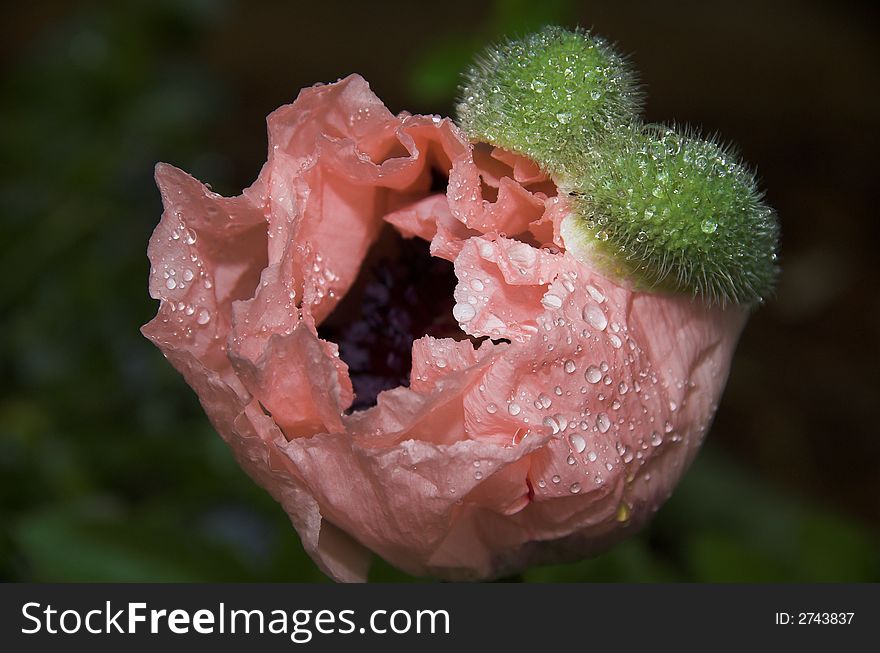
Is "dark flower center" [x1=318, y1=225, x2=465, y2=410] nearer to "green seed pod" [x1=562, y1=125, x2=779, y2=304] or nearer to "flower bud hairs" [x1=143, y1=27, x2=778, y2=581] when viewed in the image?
"flower bud hairs" [x1=143, y1=27, x2=778, y2=581]

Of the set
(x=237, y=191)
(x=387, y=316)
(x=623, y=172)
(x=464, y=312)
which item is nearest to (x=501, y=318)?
(x=464, y=312)

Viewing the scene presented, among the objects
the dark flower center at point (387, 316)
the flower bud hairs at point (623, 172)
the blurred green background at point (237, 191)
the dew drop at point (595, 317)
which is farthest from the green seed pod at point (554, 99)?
the blurred green background at point (237, 191)

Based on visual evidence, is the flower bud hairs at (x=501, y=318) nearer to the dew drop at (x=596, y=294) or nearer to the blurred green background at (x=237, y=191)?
the dew drop at (x=596, y=294)

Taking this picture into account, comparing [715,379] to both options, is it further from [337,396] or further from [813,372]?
[813,372]

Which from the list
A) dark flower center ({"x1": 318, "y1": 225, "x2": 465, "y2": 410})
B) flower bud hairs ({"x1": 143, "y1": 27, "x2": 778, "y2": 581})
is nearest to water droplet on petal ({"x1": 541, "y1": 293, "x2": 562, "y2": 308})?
flower bud hairs ({"x1": 143, "y1": 27, "x2": 778, "y2": 581})

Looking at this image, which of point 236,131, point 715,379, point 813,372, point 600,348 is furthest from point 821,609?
point 236,131

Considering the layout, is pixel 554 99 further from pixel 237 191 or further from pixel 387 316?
pixel 237 191
